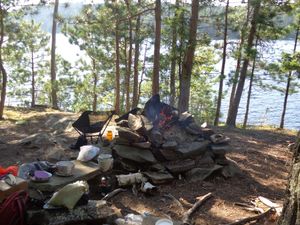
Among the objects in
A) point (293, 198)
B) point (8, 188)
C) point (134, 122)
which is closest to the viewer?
point (293, 198)

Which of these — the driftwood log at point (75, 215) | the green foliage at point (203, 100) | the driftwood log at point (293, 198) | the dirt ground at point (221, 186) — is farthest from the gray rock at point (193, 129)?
the green foliage at point (203, 100)

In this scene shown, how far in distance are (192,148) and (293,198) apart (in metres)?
3.88

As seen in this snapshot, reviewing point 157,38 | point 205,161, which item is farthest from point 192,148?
point 157,38

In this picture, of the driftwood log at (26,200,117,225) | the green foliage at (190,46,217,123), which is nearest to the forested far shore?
the driftwood log at (26,200,117,225)

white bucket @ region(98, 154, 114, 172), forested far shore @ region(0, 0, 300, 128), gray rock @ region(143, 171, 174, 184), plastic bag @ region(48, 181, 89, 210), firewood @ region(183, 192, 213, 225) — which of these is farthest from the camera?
forested far shore @ region(0, 0, 300, 128)

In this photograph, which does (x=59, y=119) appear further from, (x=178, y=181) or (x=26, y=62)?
(x=26, y=62)

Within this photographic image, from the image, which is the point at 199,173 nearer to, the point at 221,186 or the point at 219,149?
the point at 221,186

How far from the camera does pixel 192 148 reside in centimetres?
578

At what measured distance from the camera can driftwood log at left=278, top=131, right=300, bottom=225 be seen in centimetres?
185

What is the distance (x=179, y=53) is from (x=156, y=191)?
913cm

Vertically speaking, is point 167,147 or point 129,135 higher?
point 129,135

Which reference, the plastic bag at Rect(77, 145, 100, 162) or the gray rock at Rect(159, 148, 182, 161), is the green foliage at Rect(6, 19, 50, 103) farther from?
the gray rock at Rect(159, 148, 182, 161)

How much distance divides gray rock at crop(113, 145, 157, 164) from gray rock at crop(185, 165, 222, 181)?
0.63m

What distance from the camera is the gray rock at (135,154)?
5.45 metres
